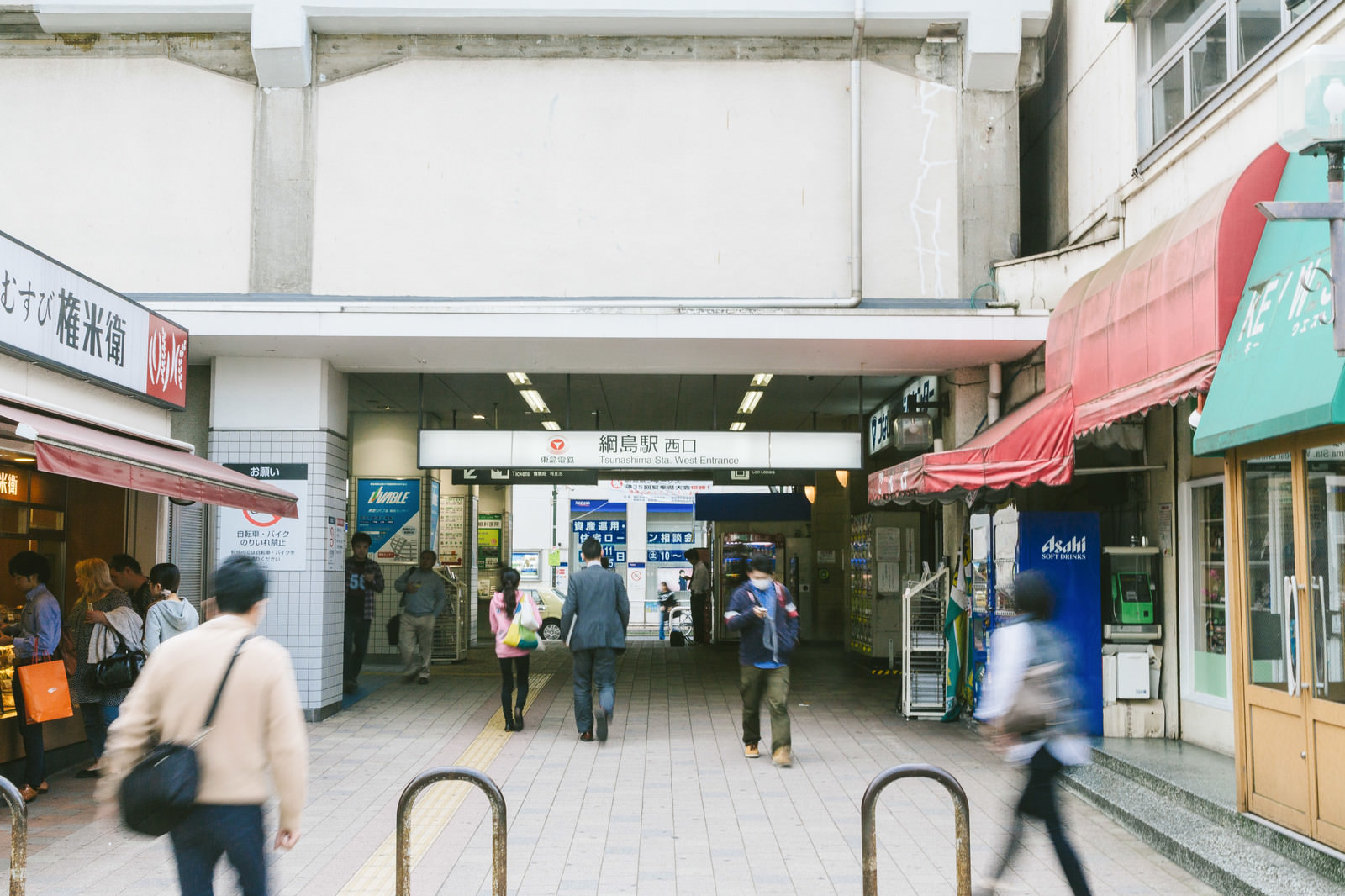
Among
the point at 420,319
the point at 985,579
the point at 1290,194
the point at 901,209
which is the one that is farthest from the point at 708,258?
the point at 1290,194

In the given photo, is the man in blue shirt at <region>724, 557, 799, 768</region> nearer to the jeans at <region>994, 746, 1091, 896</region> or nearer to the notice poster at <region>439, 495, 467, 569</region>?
the jeans at <region>994, 746, 1091, 896</region>

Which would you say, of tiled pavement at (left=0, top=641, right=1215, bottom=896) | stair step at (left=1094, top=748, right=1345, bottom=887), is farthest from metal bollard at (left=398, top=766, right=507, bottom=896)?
stair step at (left=1094, top=748, right=1345, bottom=887)

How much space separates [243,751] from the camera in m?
3.72

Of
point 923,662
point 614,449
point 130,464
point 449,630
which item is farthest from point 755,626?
point 449,630

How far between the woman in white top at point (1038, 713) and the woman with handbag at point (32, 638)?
631 cm

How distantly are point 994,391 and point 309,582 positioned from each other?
23.7 ft

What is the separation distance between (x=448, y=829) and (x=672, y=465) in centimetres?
572

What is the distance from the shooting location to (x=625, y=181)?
11.0 metres

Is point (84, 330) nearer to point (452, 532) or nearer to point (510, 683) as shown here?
point (510, 683)

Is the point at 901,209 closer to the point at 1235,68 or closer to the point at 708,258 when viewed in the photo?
the point at 708,258

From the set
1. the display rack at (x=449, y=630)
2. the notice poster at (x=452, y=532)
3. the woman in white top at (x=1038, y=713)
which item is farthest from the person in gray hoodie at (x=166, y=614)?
the notice poster at (x=452, y=532)

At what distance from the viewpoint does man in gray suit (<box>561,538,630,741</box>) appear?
396 inches

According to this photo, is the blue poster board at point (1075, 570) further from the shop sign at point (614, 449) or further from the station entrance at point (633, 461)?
the shop sign at point (614, 449)

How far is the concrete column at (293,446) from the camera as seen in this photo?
11219 millimetres
